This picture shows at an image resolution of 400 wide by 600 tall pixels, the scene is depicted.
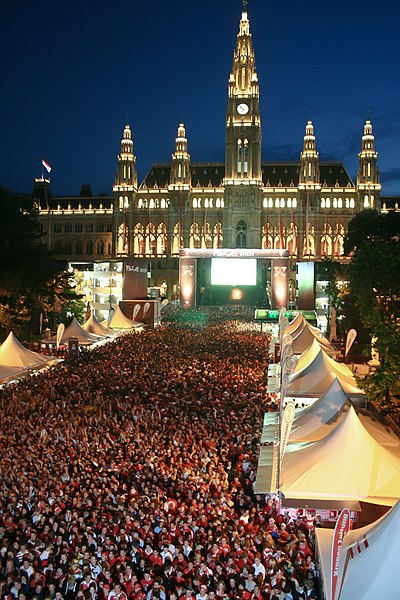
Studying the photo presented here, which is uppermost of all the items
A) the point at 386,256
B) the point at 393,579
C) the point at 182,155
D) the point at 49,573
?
the point at 182,155

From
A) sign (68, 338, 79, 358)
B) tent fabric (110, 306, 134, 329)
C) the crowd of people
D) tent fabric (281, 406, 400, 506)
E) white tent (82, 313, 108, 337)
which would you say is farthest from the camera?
tent fabric (110, 306, 134, 329)

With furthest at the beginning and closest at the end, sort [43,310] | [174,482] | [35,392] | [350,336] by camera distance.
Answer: [43,310]
[350,336]
[35,392]
[174,482]

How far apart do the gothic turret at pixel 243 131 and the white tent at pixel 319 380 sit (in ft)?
235

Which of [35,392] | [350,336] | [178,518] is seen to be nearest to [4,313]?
[35,392]

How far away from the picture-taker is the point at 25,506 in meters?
12.5

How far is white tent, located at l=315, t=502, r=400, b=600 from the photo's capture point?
338 inches

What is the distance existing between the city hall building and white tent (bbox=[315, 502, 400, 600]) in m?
80.1

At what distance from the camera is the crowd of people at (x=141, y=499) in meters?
9.82

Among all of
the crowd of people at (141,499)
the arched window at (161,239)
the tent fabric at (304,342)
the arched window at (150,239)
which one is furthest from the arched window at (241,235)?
the crowd of people at (141,499)

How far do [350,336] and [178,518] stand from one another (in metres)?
19.5

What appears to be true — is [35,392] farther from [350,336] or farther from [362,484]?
[350,336]

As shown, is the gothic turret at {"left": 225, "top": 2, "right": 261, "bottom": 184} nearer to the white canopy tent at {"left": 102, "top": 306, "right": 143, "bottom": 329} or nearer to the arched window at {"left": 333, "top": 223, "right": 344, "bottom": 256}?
the arched window at {"left": 333, "top": 223, "right": 344, "bottom": 256}

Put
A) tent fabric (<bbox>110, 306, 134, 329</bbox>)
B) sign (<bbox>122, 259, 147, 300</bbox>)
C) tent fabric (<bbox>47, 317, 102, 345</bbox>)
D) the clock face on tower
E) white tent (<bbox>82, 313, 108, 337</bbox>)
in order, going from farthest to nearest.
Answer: the clock face on tower
sign (<bbox>122, 259, 147, 300</bbox>)
tent fabric (<bbox>110, 306, 134, 329</bbox>)
white tent (<bbox>82, 313, 108, 337</bbox>)
tent fabric (<bbox>47, 317, 102, 345</bbox>)

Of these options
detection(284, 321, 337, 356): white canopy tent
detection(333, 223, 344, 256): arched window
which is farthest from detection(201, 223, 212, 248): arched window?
detection(284, 321, 337, 356): white canopy tent
